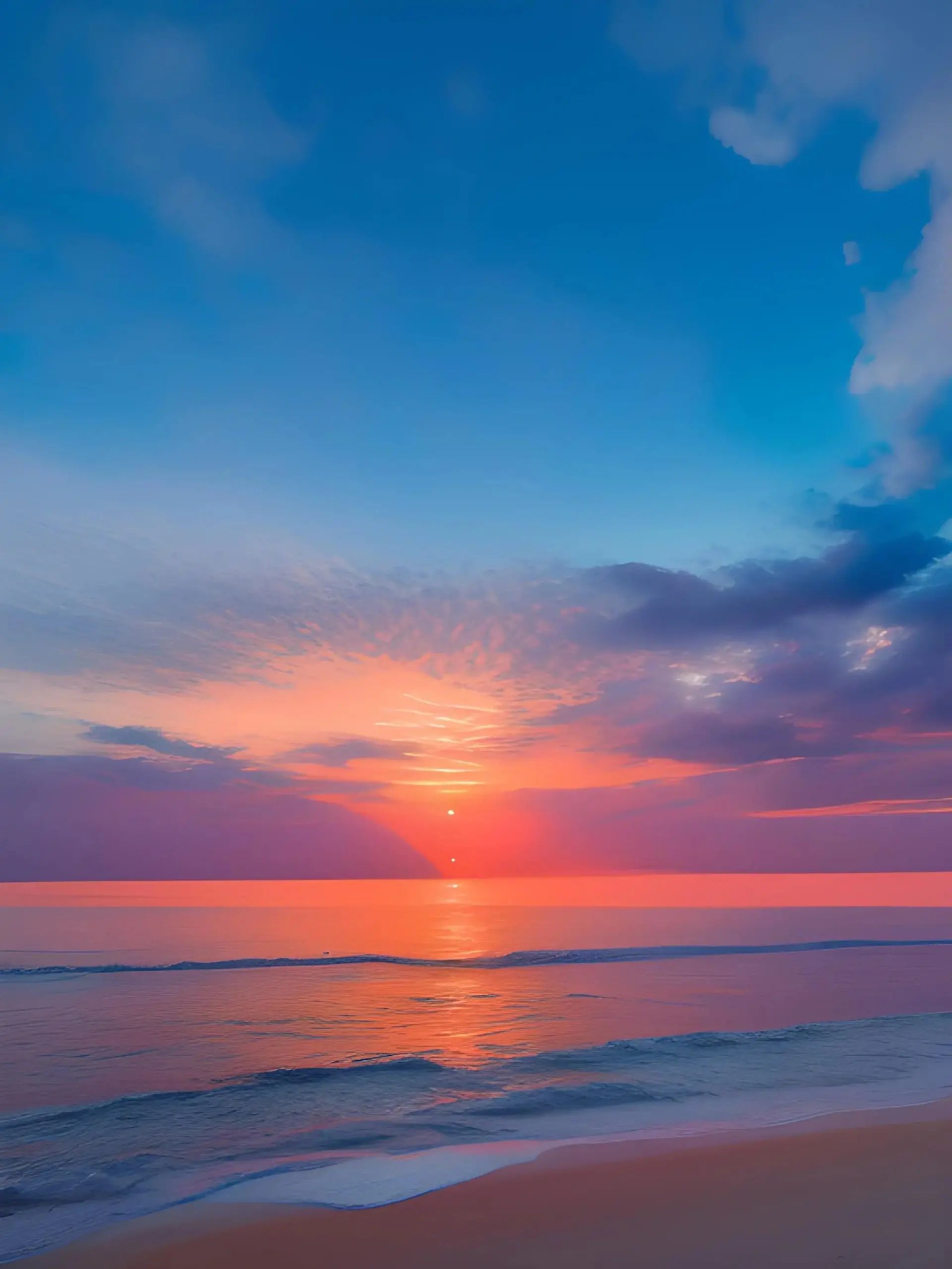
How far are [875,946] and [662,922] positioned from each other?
34.6 ft

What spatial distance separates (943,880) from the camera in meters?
79.1

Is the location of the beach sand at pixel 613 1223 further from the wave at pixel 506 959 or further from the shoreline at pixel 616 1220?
the wave at pixel 506 959

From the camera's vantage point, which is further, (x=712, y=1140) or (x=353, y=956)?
(x=353, y=956)

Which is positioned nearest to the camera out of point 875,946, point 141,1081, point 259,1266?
point 259,1266

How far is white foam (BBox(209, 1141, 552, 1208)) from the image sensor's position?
23.2 feet

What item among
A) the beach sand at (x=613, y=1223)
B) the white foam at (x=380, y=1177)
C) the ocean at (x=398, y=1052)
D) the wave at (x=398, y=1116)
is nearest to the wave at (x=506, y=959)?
the ocean at (x=398, y=1052)

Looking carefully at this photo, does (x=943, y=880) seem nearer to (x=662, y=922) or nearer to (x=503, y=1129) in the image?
(x=662, y=922)

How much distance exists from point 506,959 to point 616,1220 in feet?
61.7

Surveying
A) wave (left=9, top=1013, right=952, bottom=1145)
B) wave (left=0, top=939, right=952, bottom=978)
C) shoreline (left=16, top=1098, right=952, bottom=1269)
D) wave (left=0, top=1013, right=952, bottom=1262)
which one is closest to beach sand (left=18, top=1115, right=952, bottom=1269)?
shoreline (left=16, top=1098, right=952, bottom=1269)

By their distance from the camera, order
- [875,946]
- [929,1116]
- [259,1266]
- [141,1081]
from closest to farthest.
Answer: [259,1266] < [929,1116] < [141,1081] < [875,946]

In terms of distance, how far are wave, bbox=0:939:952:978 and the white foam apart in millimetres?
15023

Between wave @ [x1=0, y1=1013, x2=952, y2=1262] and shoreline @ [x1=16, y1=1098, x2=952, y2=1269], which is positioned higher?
shoreline @ [x1=16, y1=1098, x2=952, y2=1269]

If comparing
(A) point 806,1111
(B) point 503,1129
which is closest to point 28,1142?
(B) point 503,1129

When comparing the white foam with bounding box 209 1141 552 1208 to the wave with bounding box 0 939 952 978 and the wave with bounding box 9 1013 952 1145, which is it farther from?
the wave with bounding box 0 939 952 978
